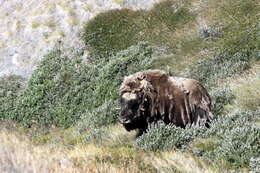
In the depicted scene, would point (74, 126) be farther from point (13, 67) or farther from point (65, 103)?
point (13, 67)

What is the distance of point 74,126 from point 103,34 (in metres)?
6.38

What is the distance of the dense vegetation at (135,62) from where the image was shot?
16.3 m

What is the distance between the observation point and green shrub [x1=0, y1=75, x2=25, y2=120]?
20556mm

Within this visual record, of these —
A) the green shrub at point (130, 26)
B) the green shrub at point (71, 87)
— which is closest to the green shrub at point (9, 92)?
the green shrub at point (71, 87)

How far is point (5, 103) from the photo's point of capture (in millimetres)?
20938

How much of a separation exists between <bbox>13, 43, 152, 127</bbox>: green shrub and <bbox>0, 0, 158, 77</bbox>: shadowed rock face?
3.75 feet

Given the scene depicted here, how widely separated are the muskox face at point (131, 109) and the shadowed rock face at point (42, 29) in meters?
11.9

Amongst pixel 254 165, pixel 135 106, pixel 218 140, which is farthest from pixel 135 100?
pixel 254 165

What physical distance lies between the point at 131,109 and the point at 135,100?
0.73 feet

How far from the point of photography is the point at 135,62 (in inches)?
794

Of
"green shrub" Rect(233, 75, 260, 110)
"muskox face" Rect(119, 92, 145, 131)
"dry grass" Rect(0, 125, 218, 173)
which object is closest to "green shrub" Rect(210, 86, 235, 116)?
"green shrub" Rect(233, 75, 260, 110)

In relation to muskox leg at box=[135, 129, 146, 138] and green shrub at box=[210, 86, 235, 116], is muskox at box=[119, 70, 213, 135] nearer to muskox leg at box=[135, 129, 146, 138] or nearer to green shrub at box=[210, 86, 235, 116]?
muskox leg at box=[135, 129, 146, 138]

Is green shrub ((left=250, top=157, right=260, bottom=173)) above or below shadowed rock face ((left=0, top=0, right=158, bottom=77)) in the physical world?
below

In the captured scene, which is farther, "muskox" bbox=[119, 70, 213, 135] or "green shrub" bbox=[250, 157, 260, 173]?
"muskox" bbox=[119, 70, 213, 135]
